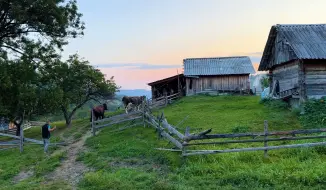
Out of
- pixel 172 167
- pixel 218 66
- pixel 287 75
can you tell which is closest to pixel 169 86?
pixel 218 66

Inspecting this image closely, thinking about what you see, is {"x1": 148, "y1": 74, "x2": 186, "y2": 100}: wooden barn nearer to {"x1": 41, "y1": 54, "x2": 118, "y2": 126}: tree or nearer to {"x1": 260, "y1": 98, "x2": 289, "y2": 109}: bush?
{"x1": 41, "y1": 54, "x2": 118, "y2": 126}: tree

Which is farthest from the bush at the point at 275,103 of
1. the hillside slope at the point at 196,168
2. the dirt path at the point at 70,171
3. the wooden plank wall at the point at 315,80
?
the dirt path at the point at 70,171

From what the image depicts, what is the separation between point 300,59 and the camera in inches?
777

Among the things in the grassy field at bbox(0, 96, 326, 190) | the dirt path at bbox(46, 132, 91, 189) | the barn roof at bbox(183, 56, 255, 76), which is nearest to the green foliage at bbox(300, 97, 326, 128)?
the grassy field at bbox(0, 96, 326, 190)

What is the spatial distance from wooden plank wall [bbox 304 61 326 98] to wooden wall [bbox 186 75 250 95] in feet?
52.0

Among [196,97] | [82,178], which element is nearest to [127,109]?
[196,97]

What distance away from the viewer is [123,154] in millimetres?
12602

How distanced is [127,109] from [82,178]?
1875 centimetres

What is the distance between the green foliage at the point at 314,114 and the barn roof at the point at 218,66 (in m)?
17.2

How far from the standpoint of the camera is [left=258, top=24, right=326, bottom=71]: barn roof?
19.7 m

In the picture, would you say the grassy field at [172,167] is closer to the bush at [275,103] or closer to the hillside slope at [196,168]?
the hillside slope at [196,168]

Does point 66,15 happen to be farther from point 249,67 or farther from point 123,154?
point 249,67

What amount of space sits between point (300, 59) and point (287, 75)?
2834 millimetres

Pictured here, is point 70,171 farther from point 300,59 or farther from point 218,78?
point 218,78
